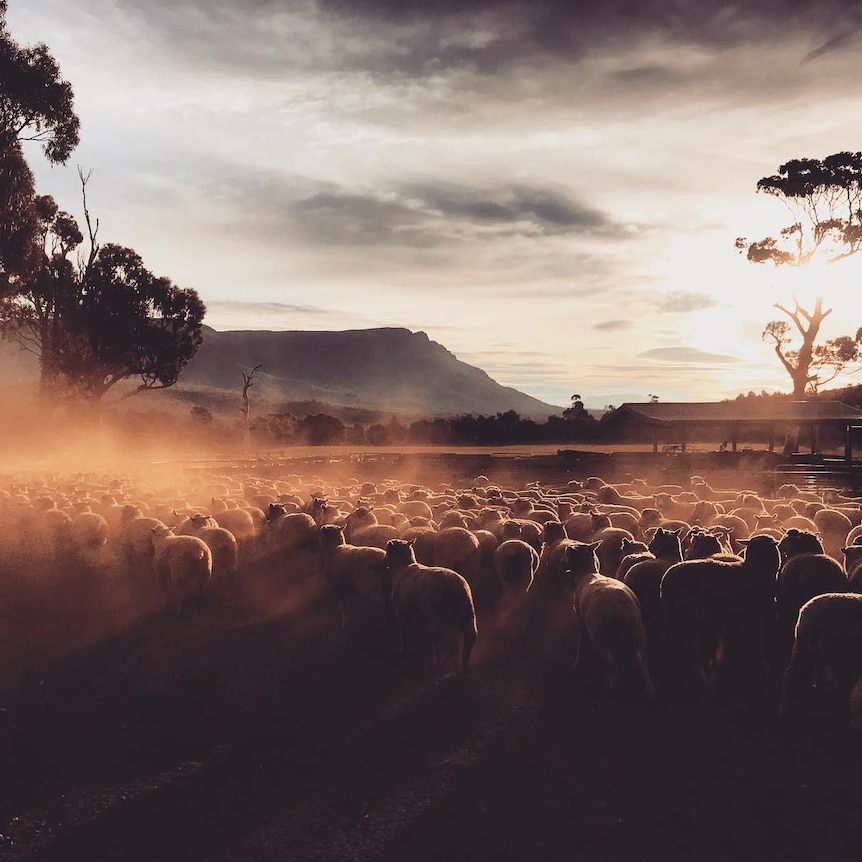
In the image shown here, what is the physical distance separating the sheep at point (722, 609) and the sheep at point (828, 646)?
0.78m

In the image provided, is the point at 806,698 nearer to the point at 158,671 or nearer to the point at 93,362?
the point at 158,671

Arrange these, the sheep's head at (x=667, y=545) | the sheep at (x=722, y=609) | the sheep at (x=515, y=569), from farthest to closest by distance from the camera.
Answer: the sheep at (x=515, y=569), the sheep's head at (x=667, y=545), the sheep at (x=722, y=609)

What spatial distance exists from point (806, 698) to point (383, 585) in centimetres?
529

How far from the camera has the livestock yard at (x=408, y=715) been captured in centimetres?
507

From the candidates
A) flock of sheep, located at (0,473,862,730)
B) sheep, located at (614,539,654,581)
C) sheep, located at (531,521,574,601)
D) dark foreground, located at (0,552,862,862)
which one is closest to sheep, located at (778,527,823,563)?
flock of sheep, located at (0,473,862,730)

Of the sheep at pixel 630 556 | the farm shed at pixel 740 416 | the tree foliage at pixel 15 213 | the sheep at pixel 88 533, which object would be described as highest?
the tree foliage at pixel 15 213

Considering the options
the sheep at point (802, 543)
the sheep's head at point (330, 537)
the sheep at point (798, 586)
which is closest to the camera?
the sheep at point (798, 586)

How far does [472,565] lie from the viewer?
1091cm

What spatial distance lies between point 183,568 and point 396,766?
583 cm

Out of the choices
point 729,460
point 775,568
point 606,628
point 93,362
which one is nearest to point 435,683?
point 606,628

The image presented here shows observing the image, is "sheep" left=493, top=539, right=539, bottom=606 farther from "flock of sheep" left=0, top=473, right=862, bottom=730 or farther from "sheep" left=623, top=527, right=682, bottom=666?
"sheep" left=623, top=527, right=682, bottom=666

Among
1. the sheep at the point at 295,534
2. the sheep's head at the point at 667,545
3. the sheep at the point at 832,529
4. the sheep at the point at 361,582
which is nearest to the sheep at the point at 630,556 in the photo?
the sheep's head at the point at 667,545

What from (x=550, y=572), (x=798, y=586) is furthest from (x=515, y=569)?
(x=798, y=586)

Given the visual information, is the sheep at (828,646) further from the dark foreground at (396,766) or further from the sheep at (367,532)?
the sheep at (367,532)
